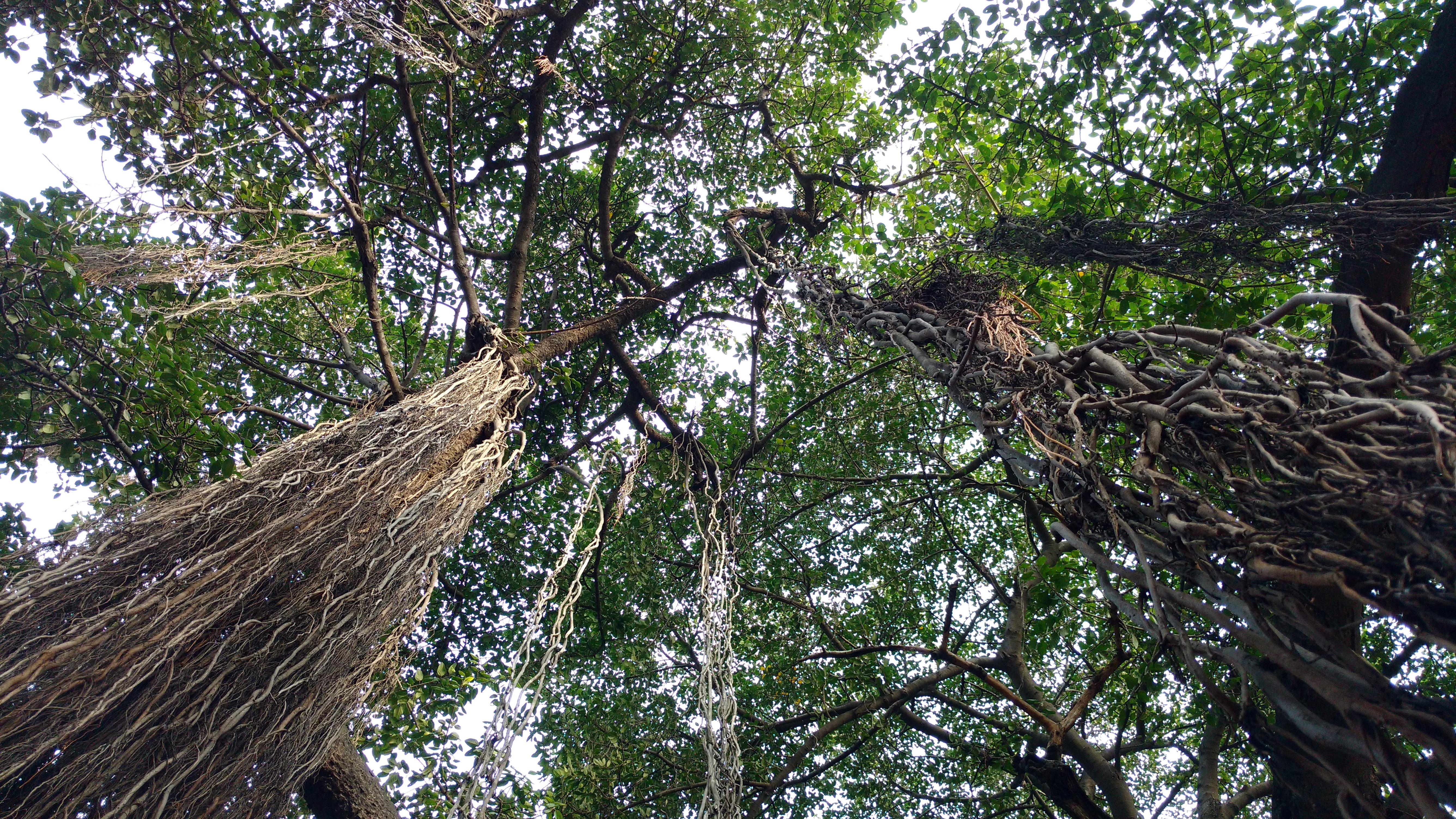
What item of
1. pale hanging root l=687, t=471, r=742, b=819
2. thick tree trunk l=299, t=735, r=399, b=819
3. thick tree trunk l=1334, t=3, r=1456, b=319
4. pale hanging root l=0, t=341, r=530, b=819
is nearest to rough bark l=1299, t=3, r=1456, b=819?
thick tree trunk l=1334, t=3, r=1456, b=319

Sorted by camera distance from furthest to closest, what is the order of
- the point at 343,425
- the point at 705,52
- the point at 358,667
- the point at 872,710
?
the point at 705,52 < the point at 872,710 < the point at 343,425 < the point at 358,667

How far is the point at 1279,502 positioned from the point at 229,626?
238cm

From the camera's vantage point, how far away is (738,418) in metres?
5.51

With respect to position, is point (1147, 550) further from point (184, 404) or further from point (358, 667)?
point (184, 404)

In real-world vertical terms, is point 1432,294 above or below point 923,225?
below

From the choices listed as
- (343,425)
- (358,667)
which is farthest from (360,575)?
(343,425)

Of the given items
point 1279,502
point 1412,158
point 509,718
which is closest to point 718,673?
point 509,718

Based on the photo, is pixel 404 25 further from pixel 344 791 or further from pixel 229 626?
pixel 344 791

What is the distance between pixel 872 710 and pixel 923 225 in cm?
310

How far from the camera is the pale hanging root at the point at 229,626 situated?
1.63 metres

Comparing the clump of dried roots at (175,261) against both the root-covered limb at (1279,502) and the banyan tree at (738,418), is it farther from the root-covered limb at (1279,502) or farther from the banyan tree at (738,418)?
the root-covered limb at (1279,502)

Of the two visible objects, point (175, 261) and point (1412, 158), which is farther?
point (175, 261)

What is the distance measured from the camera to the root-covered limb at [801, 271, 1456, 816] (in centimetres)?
83

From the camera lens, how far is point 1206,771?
309 centimetres
